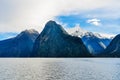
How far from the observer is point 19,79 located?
74.9 metres

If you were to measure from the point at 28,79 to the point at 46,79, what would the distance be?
5719 millimetres

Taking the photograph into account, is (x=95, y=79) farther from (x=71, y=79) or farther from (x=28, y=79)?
(x=28, y=79)

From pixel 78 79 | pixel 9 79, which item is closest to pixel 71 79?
pixel 78 79

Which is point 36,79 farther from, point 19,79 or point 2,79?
point 2,79

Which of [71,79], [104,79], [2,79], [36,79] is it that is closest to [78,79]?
[71,79]

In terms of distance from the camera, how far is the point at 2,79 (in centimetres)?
7494

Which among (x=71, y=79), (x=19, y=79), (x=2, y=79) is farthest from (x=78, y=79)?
(x=2, y=79)

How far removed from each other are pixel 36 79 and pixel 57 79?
22.3 ft

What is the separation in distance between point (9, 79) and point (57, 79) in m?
15.1

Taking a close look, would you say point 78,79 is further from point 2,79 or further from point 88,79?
point 2,79

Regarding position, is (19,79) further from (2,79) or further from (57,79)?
(57,79)

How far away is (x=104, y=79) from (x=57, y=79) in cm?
1481

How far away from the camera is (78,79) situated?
249 feet

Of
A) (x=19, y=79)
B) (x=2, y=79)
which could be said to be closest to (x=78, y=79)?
(x=19, y=79)
